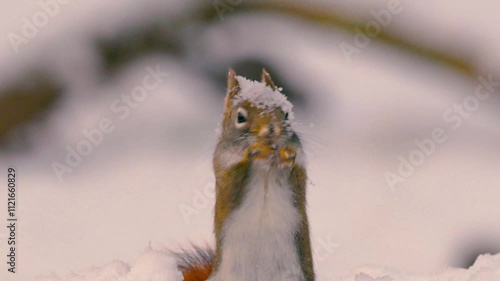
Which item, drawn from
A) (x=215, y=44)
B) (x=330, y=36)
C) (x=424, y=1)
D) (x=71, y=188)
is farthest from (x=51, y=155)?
(x=424, y=1)

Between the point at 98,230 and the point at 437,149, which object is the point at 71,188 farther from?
the point at 437,149

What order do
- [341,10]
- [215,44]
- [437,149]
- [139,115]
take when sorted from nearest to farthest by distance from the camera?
[341,10] < [215,44] < [139,115] < [437,149]
